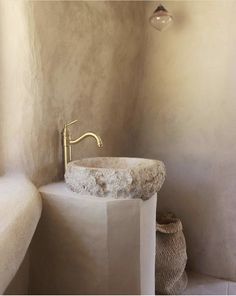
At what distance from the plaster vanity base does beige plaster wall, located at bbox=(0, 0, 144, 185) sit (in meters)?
0.24

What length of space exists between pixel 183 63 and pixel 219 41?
256 mm

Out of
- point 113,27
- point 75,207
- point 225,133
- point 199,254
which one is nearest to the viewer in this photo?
point 75,207

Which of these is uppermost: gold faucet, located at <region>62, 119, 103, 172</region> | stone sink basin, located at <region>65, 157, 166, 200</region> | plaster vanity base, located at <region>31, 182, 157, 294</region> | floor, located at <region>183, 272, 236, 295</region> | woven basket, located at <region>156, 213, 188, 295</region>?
A: gold faucet, located at <region>62, 119, 103, 172</region>

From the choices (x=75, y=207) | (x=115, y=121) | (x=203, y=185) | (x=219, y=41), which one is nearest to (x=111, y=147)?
(x=115, y=121)

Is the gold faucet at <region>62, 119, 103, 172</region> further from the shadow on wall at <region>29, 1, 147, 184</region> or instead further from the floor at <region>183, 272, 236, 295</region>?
the floor at <region>183, 272, 236, 295</region>

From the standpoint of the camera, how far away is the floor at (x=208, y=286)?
1.94 m

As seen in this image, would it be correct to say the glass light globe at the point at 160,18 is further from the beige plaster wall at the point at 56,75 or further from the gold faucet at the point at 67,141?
the gold faucet at the point at 67,141

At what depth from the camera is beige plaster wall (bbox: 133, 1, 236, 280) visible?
1962mm

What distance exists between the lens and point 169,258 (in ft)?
6.23

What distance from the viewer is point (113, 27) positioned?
1853mm

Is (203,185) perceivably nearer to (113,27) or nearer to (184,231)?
(184,231)

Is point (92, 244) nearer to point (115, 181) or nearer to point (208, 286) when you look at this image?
point (115, 181)

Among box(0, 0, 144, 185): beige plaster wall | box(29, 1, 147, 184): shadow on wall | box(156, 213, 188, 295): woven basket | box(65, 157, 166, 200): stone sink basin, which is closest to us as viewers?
box(65, 157, 166, 200): stone sink basin

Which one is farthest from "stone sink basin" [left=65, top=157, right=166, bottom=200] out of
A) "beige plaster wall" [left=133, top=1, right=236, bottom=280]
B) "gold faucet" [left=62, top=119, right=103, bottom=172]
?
"beige plaster wall" [left=133, top=1, right=236, bottom=280]
